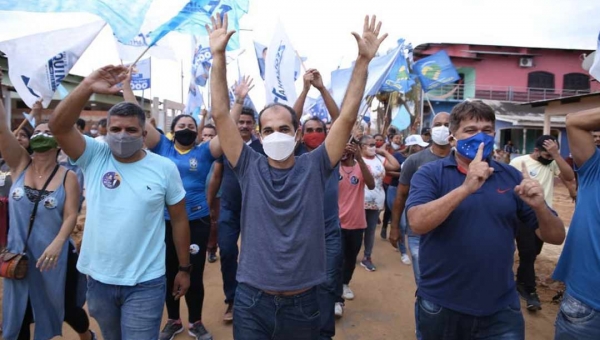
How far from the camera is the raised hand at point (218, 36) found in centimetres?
229

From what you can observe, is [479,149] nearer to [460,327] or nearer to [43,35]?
[460,327]

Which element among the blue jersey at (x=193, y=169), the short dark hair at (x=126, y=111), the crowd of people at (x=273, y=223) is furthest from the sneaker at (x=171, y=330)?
the short dark hair at (x=126, y=111)

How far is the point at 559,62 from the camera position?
102 feet

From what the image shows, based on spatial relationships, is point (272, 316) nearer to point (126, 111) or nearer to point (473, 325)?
point (473, 325)

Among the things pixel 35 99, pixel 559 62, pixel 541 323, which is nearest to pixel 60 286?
pixel 35 99

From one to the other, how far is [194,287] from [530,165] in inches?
171

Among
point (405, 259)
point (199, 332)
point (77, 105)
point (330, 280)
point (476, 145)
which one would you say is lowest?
point (405, 259)

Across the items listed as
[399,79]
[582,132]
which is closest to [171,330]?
[582,132]

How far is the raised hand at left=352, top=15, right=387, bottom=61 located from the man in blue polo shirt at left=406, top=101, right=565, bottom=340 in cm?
71

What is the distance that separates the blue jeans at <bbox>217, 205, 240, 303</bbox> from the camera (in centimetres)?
412

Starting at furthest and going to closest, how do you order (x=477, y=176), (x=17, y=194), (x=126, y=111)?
(x=17, y=194) < (x=126, y=111) < (x=477, y=176)

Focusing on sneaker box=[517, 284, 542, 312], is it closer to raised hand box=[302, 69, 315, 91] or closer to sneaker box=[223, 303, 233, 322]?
sneaker box=[223, 303, 233, 322]

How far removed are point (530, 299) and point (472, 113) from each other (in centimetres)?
343

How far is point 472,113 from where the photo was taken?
240cm
